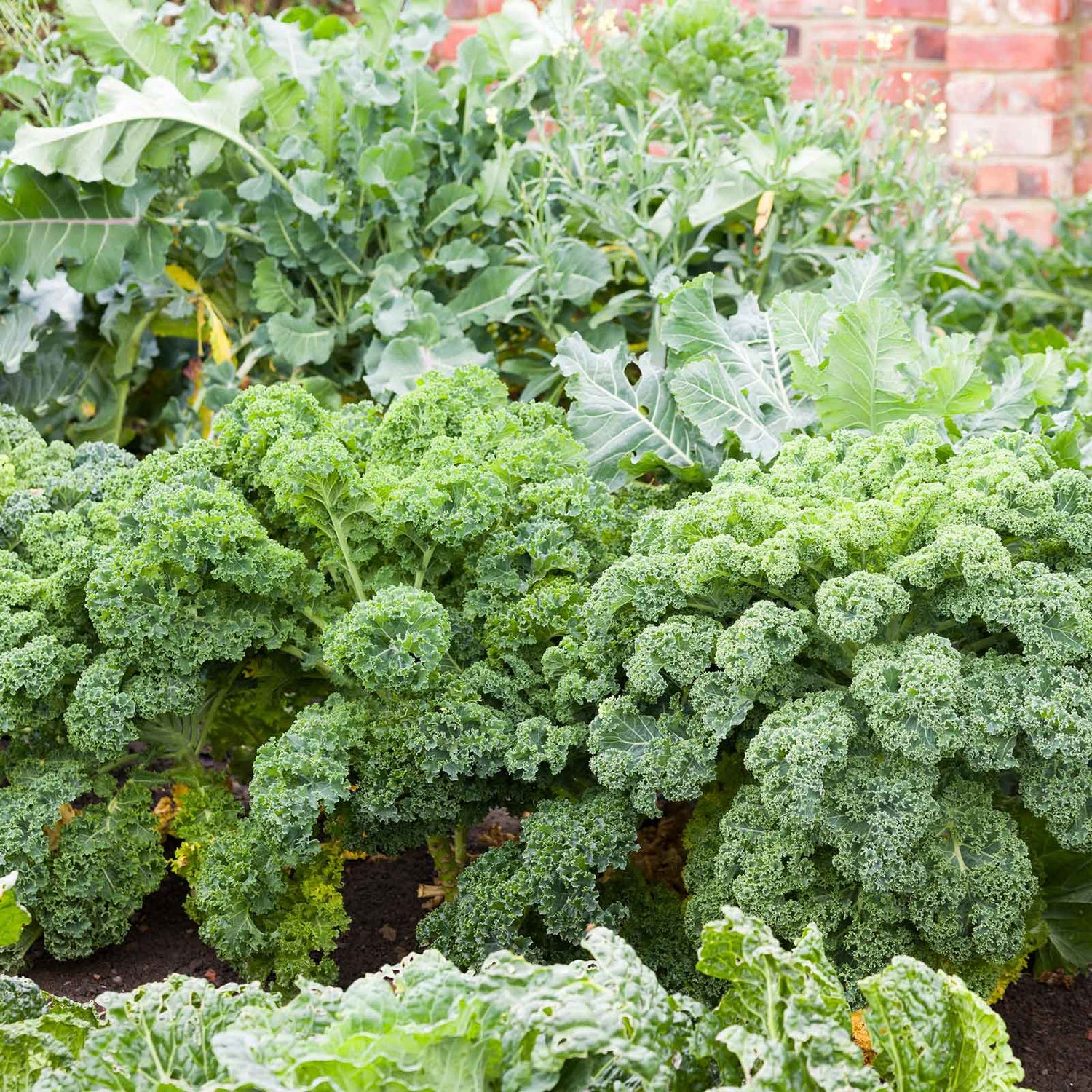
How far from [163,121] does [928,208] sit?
2057mm

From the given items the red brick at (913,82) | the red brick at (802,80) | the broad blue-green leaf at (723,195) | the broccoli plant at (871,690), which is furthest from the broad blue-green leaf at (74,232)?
the red brick at (913,82)

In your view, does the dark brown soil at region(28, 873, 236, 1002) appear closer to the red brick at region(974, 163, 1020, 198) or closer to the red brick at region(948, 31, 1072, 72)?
the red brick at region(974, 163, 1020, 198)

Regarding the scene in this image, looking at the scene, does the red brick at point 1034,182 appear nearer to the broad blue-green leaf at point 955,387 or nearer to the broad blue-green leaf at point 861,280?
the broad blue-green leaf at point 861,280

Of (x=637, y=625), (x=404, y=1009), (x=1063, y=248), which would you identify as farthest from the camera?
(x=1063, y=248)

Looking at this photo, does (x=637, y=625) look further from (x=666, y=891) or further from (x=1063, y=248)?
(x=1063, y=248)

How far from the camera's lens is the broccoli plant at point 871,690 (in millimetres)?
1893

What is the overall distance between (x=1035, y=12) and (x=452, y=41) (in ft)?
7.40

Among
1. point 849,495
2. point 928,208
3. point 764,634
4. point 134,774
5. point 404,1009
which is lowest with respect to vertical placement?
point 134,774

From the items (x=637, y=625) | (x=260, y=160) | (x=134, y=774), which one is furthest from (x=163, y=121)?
(x=637, y=625)

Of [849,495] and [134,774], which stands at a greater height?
[849,495]

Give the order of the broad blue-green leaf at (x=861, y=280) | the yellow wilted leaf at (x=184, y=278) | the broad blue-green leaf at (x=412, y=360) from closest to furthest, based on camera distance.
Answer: the broad blue-green leaf at (x=861, y=280) → the broad blue-green leaf at (x=412, y=360) → the yellow wilted leaf at (x=184, y=278)

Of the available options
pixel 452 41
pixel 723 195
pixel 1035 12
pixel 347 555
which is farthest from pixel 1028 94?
pixel 347 555

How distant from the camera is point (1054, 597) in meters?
1.91

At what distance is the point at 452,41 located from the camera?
4.95 meters
